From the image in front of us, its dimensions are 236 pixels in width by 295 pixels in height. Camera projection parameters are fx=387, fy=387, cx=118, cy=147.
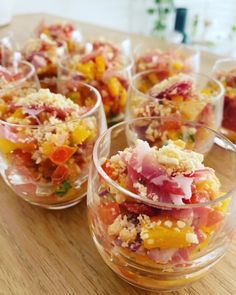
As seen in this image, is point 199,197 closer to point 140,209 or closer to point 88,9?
point 140,209

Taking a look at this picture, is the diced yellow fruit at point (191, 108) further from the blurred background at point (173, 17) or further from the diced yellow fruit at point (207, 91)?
the blurred background at point (173, 17)

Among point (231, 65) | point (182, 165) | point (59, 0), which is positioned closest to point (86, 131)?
point (182, 165)

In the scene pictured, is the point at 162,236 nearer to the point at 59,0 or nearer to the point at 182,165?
the point at 182,165

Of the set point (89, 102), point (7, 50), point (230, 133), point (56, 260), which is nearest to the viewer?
point (56, 260)

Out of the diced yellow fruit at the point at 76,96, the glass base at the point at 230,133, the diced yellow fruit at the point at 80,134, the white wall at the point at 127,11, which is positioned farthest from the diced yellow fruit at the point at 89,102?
the white wall at the point at 127,11

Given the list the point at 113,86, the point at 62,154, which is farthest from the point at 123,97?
the point at 62,154

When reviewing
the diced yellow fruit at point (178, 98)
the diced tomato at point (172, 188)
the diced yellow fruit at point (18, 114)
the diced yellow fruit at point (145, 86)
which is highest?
the diced tomato at point (172, 188)
